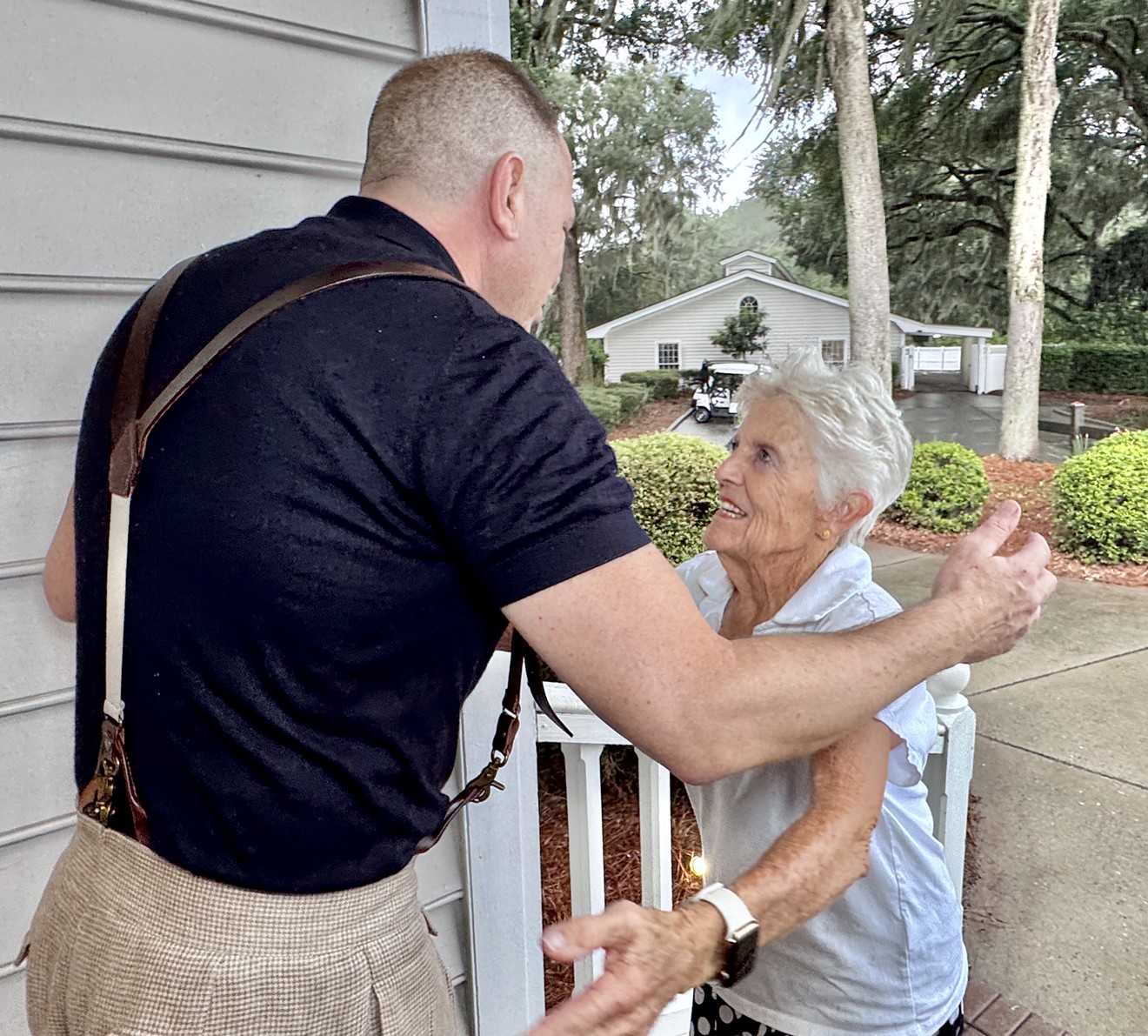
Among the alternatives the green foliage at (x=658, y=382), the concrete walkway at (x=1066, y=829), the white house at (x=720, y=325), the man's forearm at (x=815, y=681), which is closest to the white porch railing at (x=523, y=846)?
the man's forearm at (x=815, y=681)

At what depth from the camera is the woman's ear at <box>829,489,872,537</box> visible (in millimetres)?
1536

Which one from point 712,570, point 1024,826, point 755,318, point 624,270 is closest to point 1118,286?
point 755,318

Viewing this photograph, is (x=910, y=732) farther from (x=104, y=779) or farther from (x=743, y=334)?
(x=743, y=334)

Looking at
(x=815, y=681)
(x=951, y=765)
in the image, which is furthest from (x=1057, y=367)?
(x=815, y=681)

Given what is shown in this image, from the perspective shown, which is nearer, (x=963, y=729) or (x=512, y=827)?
(x=512, y=827)

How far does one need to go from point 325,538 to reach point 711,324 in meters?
27.5

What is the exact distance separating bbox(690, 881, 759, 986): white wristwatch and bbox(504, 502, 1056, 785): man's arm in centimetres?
22

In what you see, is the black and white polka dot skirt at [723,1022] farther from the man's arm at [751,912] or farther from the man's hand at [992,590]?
the man's hand at [992,590]

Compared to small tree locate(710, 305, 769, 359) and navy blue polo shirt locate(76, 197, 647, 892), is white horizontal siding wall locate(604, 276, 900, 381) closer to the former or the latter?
small tree locate(710, 305, 769, 359)

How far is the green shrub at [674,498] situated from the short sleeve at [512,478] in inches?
134

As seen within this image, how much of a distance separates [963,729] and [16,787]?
214 centimetres

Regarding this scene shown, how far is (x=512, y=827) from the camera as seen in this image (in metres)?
1.96

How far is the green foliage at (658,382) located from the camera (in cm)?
2400

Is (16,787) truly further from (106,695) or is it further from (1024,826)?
(1024,826)
